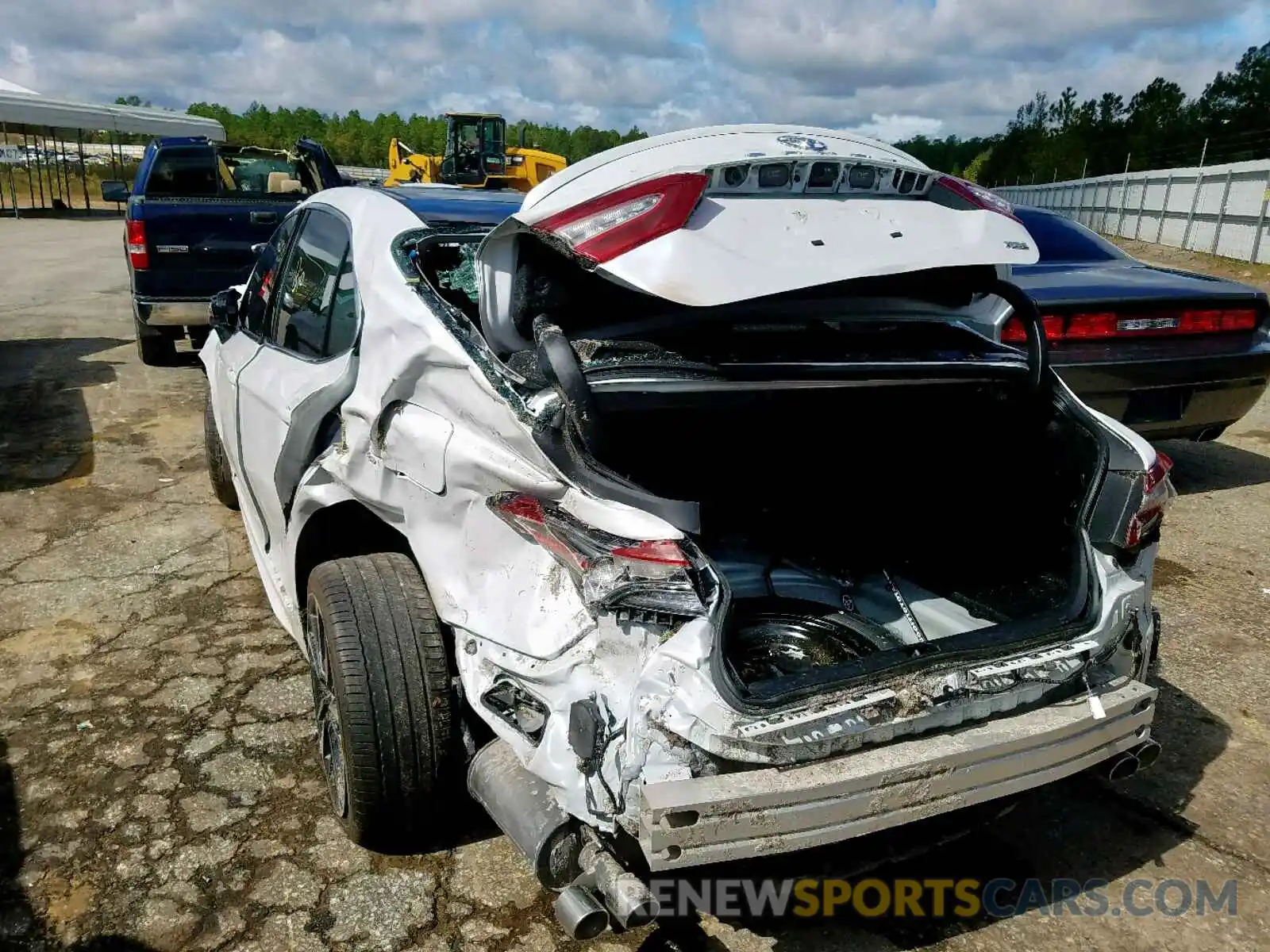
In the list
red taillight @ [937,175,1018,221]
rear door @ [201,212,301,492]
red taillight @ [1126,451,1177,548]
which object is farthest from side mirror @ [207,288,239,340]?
red taillight @ [1126,451,1177,548]

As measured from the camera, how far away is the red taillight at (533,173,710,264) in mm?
2189

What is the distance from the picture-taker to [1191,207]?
901 inches

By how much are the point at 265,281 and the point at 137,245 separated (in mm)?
4737

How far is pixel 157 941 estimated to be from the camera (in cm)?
237

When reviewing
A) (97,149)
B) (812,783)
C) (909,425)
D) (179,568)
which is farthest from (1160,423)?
(97,149)

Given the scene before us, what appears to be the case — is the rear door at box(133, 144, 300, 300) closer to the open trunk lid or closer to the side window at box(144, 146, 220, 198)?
the side window at box(144, 146, 220, 198)

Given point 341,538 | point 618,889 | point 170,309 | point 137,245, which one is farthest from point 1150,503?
point 137,245

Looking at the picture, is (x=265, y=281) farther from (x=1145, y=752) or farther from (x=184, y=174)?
(x=184, y=174)

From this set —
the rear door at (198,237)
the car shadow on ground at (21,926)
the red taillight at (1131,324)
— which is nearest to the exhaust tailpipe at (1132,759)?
the car shadow on ground at (21,926)

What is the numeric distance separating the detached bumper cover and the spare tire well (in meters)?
Answer: 1.33

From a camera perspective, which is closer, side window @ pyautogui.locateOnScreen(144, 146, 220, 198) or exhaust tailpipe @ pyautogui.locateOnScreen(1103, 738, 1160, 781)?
exhaust tailpipe @ pyautogui.locateOnScreen(1103, 738, 1160, 781)

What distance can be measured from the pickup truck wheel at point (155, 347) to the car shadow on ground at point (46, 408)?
33 centimetres

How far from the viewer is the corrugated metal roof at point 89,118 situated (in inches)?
1089

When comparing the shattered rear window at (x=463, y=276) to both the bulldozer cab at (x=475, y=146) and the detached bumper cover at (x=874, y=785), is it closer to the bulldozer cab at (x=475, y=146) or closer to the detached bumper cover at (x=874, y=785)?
Result: the detached bumper cover at (x=874, y=785)
